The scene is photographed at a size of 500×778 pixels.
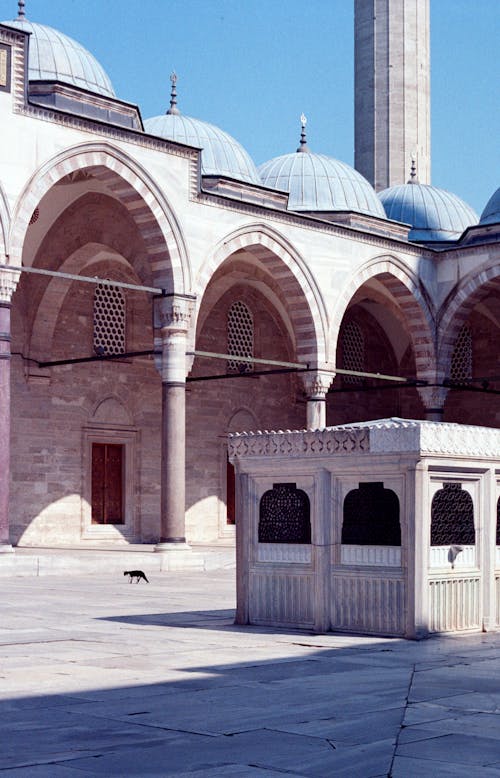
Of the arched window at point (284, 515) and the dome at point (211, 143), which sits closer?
the arched window at point (284, 515)

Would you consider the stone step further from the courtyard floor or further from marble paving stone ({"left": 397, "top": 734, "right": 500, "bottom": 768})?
marble paving stone ({"left": 397, "top": 734, "right": 500, "bottom": 768})

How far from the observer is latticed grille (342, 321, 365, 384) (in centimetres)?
2494

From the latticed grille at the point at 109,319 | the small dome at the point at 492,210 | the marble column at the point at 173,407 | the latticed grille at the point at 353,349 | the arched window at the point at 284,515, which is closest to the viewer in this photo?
the arched window at the point at 284,515

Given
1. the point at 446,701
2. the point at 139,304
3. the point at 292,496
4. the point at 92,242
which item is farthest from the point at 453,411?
the point at 446,701

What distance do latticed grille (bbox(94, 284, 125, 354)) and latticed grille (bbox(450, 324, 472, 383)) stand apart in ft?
25.5

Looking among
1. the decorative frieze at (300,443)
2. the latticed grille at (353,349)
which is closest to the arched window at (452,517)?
the decorative frieze at (300,443)

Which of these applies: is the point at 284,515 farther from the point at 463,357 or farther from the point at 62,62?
the point at 463,357

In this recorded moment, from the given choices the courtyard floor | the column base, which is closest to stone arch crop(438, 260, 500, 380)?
the column base

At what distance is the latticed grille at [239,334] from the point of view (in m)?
22.8

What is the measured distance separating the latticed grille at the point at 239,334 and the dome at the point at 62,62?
5.03 metres

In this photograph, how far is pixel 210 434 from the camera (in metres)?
22.3

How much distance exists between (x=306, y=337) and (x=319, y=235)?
5.35 ft

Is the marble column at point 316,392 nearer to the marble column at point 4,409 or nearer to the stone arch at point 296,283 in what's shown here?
the stone arch at point 296,283

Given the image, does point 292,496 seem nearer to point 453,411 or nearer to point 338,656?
point 338,656
